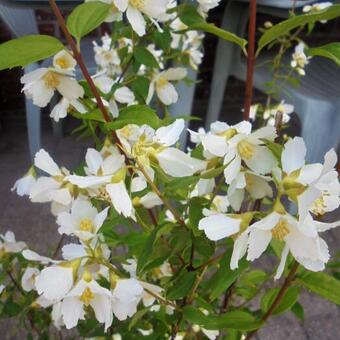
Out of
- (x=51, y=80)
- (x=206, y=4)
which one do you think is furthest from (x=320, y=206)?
(x=206, y=4)

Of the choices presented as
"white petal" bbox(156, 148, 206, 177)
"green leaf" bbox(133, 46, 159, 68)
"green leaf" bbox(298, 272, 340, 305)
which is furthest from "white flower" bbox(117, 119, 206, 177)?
"green leaf" bbox(133, 46, 159, 68)

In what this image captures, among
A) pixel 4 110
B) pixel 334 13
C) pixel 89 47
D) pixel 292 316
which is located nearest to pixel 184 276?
pixel 334 13

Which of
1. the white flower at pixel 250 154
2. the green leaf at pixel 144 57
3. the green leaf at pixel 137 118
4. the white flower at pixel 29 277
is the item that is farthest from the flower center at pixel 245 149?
the white flower at pixel 29 277

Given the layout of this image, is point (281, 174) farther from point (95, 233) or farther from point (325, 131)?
point (325, 131)

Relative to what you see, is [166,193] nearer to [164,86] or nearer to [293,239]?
[293,239]

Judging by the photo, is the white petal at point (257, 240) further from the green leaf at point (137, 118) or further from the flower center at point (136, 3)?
the flower center at point (136, 3)
